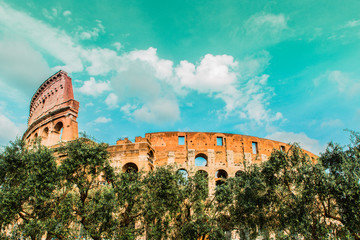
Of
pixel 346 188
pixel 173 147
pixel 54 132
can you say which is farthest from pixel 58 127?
pixel 346 188

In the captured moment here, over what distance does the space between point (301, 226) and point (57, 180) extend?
9713mm

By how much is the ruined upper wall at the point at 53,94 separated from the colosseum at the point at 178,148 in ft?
0.60

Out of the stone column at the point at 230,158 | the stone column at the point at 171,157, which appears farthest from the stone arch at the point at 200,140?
the stone column at the point at 171,157

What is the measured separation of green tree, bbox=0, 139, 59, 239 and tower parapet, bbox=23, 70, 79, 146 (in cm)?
1114

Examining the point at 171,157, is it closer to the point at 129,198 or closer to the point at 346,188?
the point at 129,198

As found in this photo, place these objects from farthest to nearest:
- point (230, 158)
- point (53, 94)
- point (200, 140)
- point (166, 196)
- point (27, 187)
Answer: point (53, 94) < point (200, 140) < point (230, 158) < point (166, 196) < point (27, 187)

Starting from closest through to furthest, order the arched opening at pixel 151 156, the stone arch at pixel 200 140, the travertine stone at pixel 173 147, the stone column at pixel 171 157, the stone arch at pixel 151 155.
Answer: the travertine stone at pixel 173 147, the arched opening at pixel 151 156, the stone arch at pixel 151 155, the stone column at pixel 171 157, the stone arch at pixel 200 140

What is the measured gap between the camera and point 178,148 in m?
22.4

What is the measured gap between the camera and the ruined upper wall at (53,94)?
2598cm

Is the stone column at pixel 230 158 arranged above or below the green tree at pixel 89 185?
above

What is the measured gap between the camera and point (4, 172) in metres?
11.3

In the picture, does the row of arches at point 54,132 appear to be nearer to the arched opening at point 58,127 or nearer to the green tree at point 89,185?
the arched opening at point 58,127

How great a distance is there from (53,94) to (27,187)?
65.1 feet

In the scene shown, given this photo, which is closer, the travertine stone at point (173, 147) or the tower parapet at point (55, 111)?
the travertine stone at point (173, 147)
